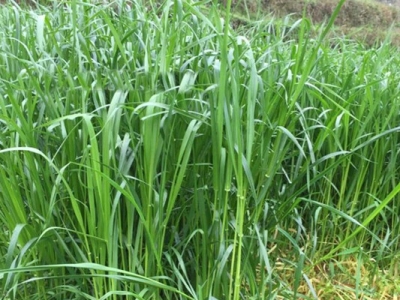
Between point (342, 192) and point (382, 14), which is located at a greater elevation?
point (342, 192)

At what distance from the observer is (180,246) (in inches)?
39.3

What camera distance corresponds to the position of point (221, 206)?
3.00ft

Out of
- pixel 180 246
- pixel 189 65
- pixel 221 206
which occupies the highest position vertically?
pixel 189 65

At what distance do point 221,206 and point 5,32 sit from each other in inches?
36.2

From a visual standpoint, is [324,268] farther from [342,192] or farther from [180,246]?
[180,246]

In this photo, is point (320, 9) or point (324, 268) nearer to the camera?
point (324, 268)

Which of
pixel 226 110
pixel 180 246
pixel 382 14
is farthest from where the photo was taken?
pixel 382 14

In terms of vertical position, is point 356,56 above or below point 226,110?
below

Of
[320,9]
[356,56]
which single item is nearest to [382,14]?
[320,9]

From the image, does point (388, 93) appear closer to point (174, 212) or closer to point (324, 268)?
point (324, 268)

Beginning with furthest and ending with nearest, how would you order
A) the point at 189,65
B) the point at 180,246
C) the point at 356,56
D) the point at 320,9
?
the point at 320,9 → the point at 356,56 → the point at 189,65 → the point at 180,246

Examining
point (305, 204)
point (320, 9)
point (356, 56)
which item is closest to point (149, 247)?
point (305, 204)

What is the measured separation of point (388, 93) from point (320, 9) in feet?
39.7

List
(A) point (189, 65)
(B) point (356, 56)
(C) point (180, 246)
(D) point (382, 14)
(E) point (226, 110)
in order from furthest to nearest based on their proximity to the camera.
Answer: (D) point (382, 14)
(B) point (356, 56)
(A) point (189, 65)
(C) point (180, 246)
(E) point (226, 110)
